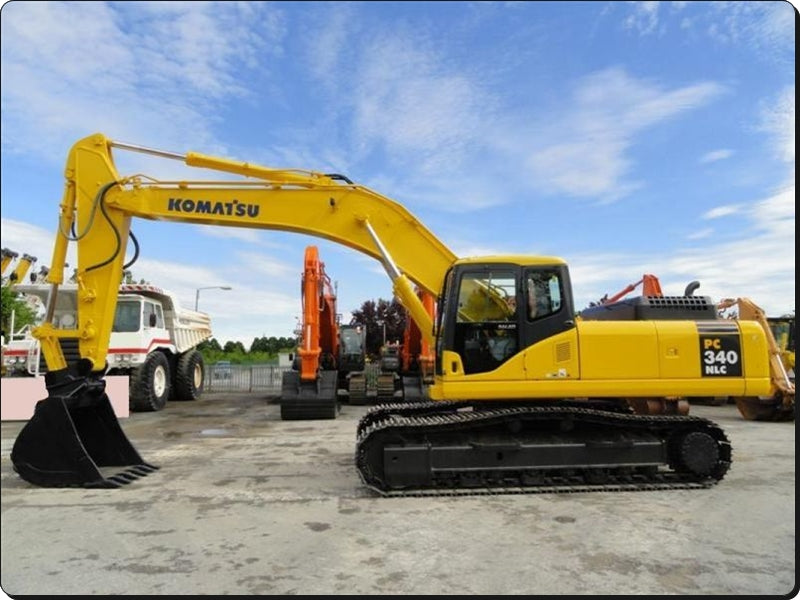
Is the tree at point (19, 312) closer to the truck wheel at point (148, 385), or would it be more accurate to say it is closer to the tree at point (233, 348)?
the truck wheel at point (148, 385)

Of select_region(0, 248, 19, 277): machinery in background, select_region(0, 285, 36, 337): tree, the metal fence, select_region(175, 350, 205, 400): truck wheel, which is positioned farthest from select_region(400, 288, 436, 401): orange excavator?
select_region(0, 248, 19, 277): machinery in background

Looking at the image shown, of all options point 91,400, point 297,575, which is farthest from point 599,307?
point 91,400

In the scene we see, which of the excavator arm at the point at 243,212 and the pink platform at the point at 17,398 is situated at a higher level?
the excavator arm at the point at 243,212

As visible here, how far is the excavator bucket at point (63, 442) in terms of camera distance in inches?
249

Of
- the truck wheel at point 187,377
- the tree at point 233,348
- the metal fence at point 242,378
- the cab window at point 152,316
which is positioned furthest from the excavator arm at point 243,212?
the tree at point 233,348

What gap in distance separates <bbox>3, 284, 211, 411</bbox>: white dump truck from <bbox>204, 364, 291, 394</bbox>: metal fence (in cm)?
578

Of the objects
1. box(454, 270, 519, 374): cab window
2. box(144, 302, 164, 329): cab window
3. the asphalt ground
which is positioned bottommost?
the asphalt ground

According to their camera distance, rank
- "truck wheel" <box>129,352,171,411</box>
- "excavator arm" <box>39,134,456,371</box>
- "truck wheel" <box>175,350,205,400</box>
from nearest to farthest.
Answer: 1. "excavator arm" <box>39,134,456,371</box>
2. "truck wheel" <box>129,352,171,411</box>
3. "truck wheel" <box>175,350,205,400</box>

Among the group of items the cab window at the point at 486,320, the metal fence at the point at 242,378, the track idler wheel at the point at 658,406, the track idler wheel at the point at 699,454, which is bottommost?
the track idler wheel at the point at 699,454

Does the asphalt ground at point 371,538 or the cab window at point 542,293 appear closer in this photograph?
the asphalt ground at point 371,538

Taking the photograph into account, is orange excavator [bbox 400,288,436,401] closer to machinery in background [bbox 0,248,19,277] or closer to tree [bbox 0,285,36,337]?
tree [bbox 0,285,36,337]

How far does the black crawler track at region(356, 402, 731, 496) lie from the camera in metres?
6.37

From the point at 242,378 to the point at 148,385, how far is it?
9623 mm

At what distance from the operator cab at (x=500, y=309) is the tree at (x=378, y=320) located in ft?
91.9
